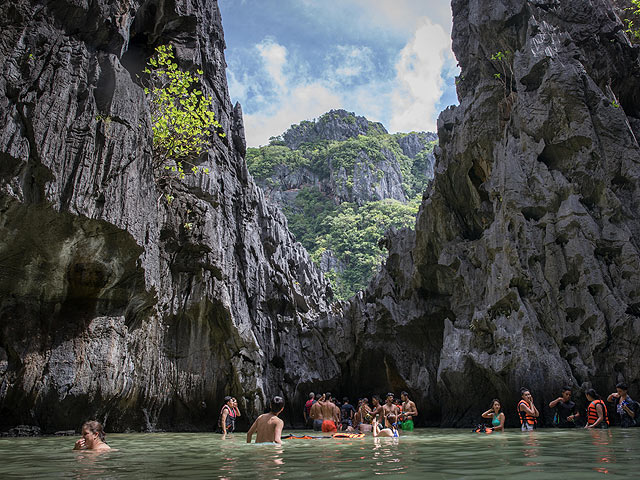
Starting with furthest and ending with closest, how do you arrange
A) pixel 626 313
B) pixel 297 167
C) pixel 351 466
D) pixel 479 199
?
1. pixel 297 167
2. pixel 479 199
3. pixel 626 313
4. pixel 351 466

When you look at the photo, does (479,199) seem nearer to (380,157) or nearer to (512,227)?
(512,227)

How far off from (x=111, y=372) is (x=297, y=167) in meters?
66.5

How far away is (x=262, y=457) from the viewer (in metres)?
7.17

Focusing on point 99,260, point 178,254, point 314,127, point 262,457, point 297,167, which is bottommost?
point 262,457

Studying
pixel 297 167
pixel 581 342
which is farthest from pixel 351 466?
pixel 297 167

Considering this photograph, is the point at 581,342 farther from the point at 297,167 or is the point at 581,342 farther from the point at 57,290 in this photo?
the point at 297,167

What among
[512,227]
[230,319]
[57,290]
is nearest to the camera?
[57,290]

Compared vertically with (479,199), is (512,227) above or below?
below

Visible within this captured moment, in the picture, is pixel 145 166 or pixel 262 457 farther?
pixel 145 166

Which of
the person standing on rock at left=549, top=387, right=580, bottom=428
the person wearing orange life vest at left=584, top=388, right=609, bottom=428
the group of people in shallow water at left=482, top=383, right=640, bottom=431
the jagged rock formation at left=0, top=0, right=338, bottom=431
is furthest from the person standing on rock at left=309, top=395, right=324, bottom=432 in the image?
the person wearing orange life vest at left=584, top=388, right=609, bottom=428

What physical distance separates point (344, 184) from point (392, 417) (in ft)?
200

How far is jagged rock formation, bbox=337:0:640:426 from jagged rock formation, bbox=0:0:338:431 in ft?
30.8

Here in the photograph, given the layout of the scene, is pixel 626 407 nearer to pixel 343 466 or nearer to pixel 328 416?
pixel 328 416

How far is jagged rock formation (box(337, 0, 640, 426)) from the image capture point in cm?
1852
